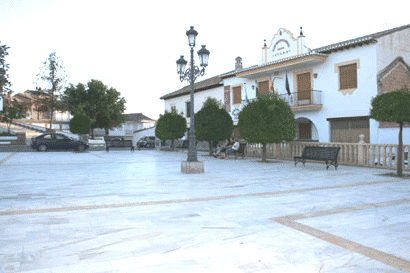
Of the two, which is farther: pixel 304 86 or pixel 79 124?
pixel 79 124

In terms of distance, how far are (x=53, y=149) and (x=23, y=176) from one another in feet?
51.9

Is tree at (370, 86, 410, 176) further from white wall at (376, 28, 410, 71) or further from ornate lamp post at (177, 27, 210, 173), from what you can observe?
white wall at (376, 28, 410, 71)

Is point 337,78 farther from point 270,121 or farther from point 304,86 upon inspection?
point 270,121

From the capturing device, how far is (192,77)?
12.3 metres

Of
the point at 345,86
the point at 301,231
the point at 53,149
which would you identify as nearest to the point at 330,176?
the point at 301,231

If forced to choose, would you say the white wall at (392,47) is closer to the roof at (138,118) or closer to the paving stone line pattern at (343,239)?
the paving stone line pattern at (343,239)

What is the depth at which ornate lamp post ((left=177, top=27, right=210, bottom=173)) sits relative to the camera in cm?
1120

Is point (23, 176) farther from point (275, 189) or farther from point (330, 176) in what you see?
point (330, 176)

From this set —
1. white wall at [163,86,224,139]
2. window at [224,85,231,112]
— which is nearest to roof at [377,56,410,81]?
window at [224,85,231,112]

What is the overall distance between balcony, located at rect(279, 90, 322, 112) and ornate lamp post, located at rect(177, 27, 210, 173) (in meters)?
9.48

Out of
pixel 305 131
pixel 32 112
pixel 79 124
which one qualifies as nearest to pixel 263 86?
pixel 305 131

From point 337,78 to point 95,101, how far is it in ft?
107

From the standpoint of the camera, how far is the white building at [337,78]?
58.5 ft

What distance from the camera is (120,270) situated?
321 cm
